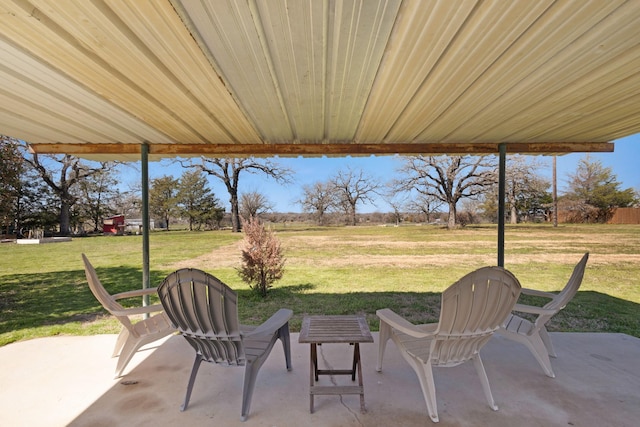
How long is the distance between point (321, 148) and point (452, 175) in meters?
19.6

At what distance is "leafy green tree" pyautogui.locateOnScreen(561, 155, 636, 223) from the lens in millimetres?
21078

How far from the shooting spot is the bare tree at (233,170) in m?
20.5

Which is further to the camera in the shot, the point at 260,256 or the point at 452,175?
the point at 452,175

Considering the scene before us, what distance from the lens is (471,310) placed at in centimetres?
218

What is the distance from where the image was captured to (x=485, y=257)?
11.5 m

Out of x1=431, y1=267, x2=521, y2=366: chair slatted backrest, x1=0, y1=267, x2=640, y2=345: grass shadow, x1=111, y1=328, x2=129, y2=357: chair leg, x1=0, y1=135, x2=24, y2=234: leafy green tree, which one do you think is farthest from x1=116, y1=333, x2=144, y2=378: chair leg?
x1=0, y1=135, x2=24, y2=234: leafy green tree

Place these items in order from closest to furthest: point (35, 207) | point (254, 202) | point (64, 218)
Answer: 1. point (35, 207)
2. point (64, 218)
3. point (254, 202)

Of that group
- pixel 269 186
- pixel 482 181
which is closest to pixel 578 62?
pixel 269 186

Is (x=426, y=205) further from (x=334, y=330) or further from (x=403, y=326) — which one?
(x=334, y=330)

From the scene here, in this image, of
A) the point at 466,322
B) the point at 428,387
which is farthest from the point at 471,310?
the point at 428,387

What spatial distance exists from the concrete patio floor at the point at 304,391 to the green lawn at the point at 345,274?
1509 millimetres

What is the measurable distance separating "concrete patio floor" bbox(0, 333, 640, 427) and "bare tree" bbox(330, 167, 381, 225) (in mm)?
25483

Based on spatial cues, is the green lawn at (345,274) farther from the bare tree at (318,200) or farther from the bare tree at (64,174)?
the bare tree at (318,200)

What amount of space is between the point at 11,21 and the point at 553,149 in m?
5.18
